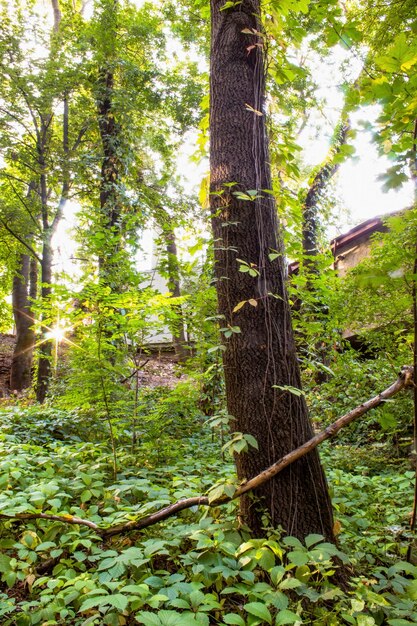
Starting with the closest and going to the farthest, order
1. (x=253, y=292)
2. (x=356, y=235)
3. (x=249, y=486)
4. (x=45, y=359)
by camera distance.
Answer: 1. (x=249, y=486)
2. (x=253, y=292)
3. (x=45, y=359)
4. (x=356, y=235)

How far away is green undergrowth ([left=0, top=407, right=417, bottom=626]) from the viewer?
1.53 m

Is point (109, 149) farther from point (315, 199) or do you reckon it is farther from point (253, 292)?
point (253, 292)

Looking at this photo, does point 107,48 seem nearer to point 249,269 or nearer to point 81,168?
point 81,168

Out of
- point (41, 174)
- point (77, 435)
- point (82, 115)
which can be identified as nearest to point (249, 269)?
point (77, 435)

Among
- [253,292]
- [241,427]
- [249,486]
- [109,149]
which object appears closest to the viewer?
[249,486]

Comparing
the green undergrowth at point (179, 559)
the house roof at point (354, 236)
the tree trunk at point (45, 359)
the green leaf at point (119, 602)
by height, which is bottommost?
the green undergrowth at point (179, 559)

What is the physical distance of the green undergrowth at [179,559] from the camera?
1.53 metres

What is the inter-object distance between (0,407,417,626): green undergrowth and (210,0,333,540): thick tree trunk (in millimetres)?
222

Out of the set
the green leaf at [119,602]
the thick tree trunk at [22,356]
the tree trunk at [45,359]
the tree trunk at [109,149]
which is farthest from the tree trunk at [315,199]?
the green leaf at [119,602]

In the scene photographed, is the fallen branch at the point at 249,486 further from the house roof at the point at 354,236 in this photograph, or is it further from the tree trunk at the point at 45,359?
the house roof at the point at 354,236

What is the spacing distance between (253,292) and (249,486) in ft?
3.51

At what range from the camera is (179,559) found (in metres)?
2.04

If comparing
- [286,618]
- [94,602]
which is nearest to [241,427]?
[286,618]

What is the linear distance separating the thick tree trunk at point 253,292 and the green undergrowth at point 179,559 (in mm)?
222
